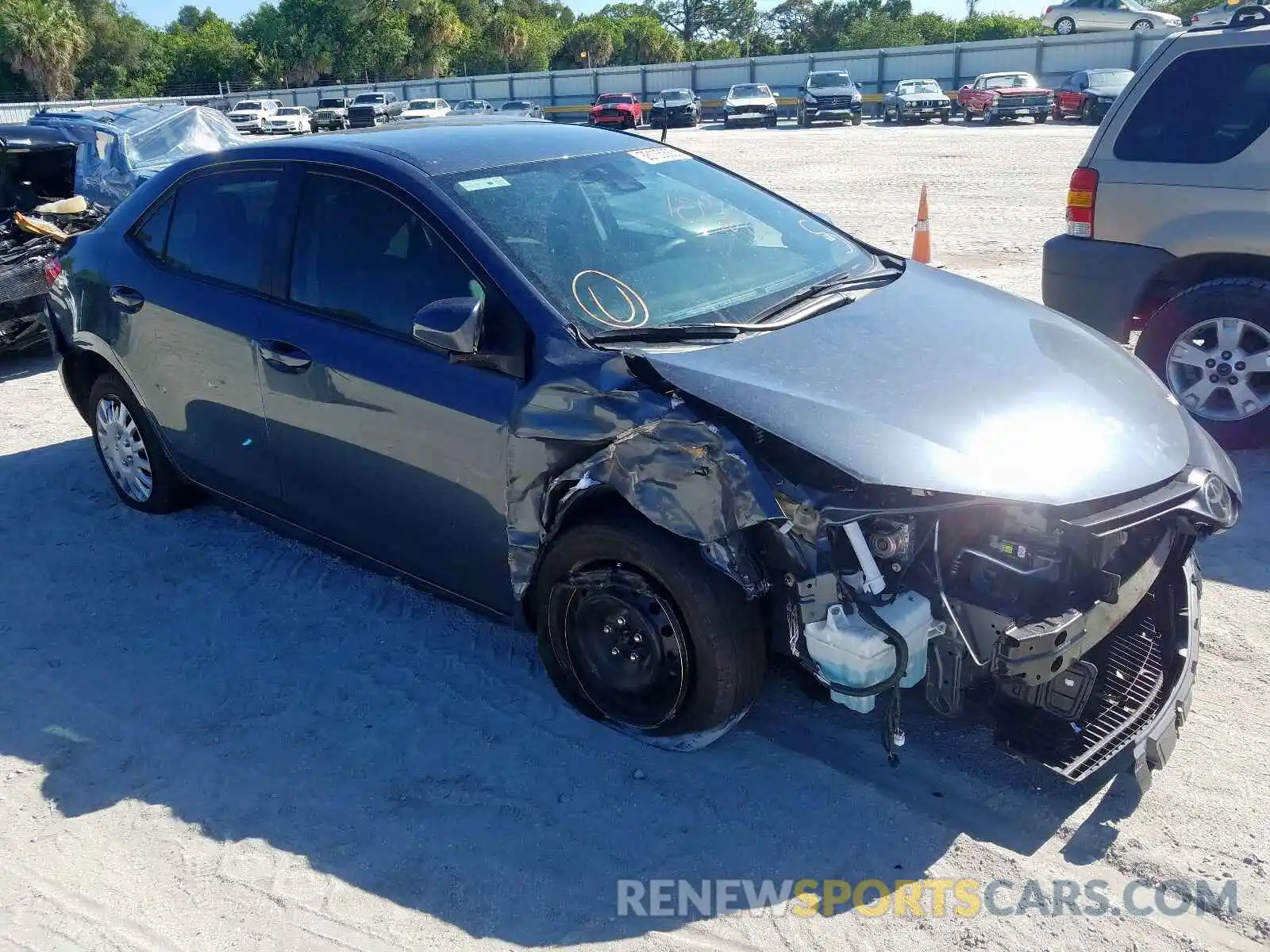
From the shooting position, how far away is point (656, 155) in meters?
4.44

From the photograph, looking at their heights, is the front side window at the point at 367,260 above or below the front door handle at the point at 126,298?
above

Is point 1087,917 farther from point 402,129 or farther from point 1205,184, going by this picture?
point 1205,184

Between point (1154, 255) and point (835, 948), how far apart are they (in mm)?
4601

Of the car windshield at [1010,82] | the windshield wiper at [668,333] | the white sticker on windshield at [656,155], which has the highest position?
the car windshield at [1010,82]

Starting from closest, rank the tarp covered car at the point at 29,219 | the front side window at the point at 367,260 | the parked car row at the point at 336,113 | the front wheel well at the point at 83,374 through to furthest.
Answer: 1. the front side window at the point at 367,260
2. the front wheel well at the point at 83,374
3. the tarp covered car at the point at 29,219
4. the parked car row at the point at 336,113

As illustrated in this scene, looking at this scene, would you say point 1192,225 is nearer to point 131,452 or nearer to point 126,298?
point 126,298

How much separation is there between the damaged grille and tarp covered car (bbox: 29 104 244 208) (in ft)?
27.9

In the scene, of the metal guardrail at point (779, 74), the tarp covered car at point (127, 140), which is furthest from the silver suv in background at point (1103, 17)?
Result: the tarp covered car at point (127, 140)

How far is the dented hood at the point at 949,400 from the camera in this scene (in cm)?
284

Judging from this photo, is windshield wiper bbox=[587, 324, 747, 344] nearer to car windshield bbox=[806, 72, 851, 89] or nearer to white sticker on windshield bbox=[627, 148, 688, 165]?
white sticker on windshield bbox=[627, 148, 688, 165]

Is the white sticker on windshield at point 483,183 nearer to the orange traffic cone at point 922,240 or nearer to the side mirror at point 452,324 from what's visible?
the side mirror at point 452,324

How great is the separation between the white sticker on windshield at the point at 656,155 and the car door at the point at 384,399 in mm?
1084

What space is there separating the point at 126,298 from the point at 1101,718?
4.27 metres

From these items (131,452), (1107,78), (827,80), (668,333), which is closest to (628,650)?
(668,333)
